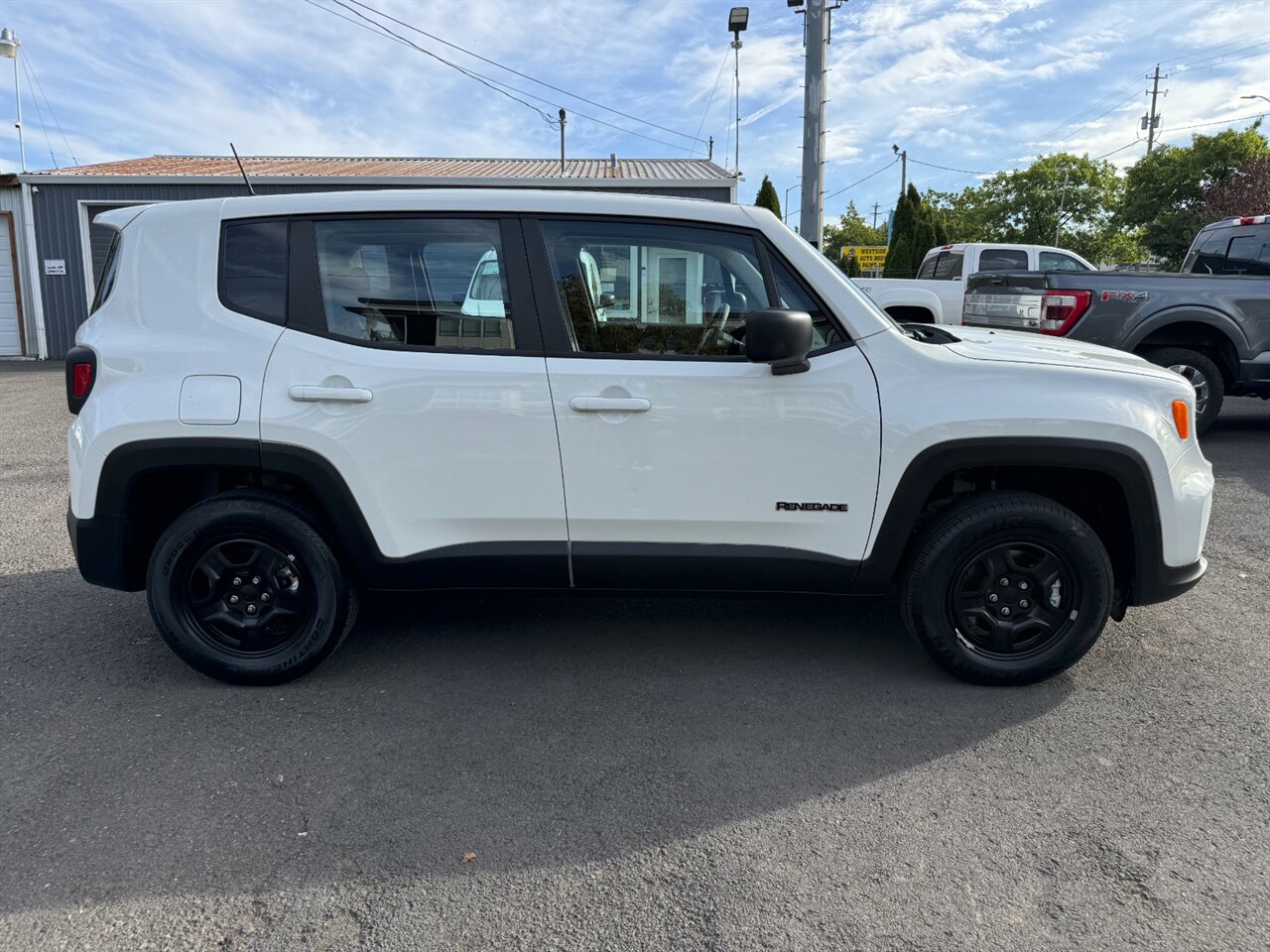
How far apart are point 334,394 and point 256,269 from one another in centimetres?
61

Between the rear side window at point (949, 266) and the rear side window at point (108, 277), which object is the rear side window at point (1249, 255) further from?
the rear side window at point (108, 277)

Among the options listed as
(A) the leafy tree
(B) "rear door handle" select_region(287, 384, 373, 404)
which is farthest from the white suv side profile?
(A) the leafy tree

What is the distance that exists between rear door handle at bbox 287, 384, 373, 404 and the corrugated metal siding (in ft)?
50.8

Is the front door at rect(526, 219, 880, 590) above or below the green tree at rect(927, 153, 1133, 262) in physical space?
below

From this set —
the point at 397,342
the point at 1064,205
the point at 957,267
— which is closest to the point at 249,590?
the point at 397,342

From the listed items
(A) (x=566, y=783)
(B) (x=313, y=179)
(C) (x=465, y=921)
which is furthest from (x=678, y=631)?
(B) (x=313, y=179)

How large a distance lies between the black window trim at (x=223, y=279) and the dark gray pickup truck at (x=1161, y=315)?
6313mm

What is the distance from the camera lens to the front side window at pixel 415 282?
136 inches

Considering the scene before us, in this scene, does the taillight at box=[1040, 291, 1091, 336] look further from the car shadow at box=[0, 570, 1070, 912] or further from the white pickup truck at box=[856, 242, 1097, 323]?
the car shadow at box=[0, 570, 1070, 912]

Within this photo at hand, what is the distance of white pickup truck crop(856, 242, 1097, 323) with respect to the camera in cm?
1134

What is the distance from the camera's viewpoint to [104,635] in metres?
4.09

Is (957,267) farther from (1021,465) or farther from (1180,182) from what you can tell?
(1180,182)

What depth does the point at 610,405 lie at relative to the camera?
131 inches

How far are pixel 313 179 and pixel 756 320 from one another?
17.2m
